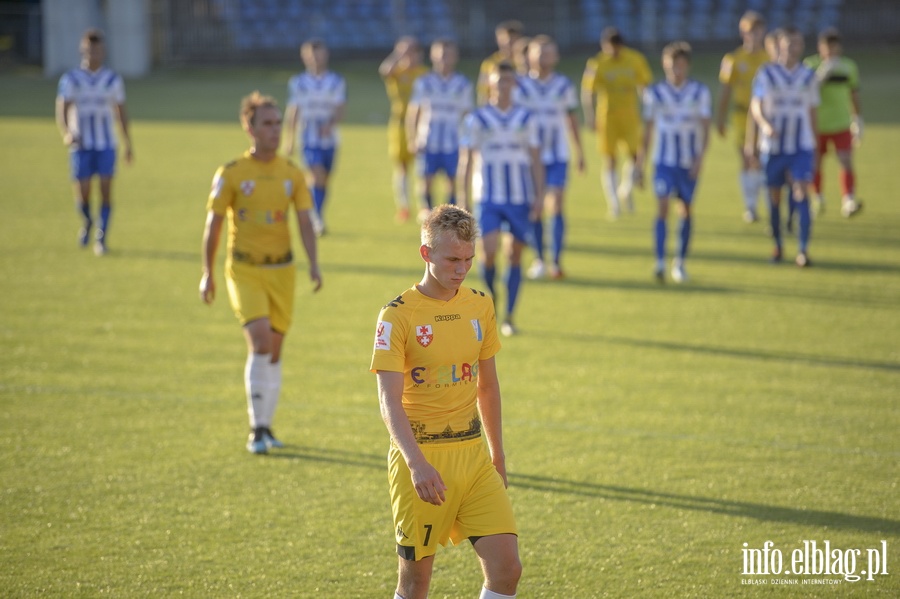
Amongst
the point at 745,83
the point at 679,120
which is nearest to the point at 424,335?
the point at 679,120

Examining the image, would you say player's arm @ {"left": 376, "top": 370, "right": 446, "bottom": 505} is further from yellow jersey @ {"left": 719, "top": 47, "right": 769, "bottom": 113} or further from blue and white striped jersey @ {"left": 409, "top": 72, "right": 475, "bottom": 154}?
yellow jersey @ {"left": 719, "top": 47, "right": 769, "bottom": 113}

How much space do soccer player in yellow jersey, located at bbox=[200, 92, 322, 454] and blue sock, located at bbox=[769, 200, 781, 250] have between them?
6944 millimetres

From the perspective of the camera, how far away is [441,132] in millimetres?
14258

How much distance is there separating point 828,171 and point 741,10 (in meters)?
20.3

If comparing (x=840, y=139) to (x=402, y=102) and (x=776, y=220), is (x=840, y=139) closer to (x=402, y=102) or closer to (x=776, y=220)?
(x=776, y=220)

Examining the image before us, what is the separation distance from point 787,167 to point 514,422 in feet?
20.0

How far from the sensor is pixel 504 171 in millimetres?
9688

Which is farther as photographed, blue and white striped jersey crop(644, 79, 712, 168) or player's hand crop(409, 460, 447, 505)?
blue and white striped jersey crop(644, 79, 712, 168)

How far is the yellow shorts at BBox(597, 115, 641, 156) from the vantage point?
14672 millimetres

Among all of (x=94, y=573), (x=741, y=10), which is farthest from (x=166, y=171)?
(x=741, y=10)

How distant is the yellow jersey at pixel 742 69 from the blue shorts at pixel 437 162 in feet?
12.3

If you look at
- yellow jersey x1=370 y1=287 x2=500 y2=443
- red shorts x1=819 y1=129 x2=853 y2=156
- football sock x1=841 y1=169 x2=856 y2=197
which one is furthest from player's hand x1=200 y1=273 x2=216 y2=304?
football sock x1=841 y1=169 x2=856 y2=197

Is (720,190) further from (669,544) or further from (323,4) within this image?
(323,4)

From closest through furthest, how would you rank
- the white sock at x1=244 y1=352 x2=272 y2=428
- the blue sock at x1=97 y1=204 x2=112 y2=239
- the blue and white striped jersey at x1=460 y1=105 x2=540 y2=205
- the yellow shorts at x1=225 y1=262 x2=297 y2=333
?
the yellow shorts at x1=225 y1=262 x2=297 y2=333 < the white sock at x1=244 y1=352 x2=272 y2=428 < the blue and white striped jersey at x1=460 y1=105 x2=540 y2=205 < the blue sock at x1=97 y1=204 x2=112 y2=239
